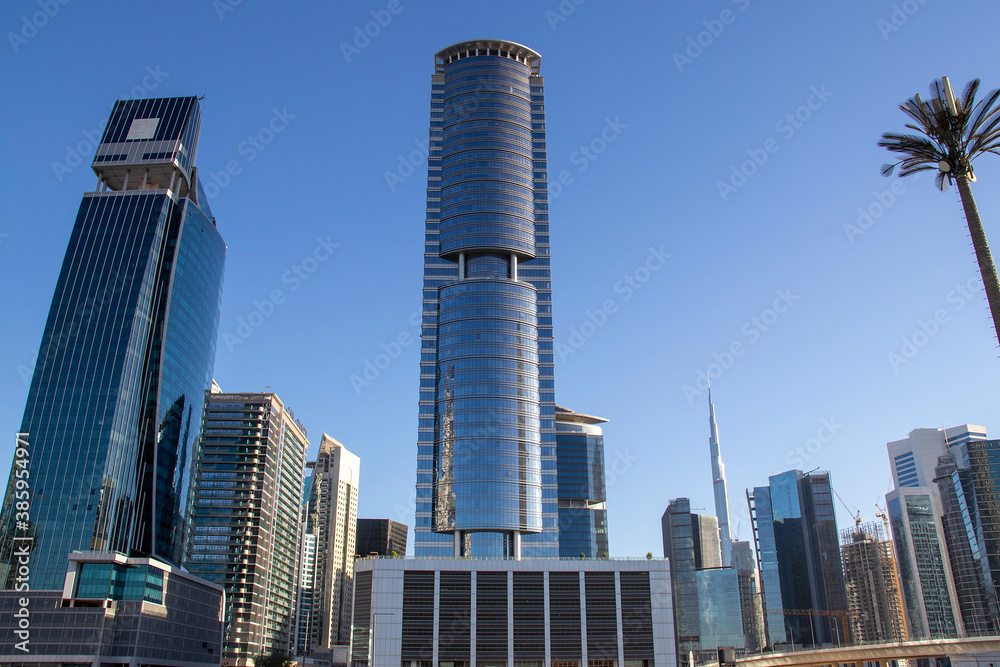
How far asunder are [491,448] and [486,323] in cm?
2565

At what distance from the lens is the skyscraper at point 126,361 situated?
150625 millimetres

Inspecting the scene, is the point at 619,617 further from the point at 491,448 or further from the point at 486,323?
the point at 486,323

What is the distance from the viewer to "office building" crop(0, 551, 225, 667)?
12600cm

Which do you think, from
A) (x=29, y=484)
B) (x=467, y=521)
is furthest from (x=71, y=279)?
(x=467, y=521)

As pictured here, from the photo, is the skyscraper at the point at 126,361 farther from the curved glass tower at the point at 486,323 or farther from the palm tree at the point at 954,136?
the palm tree at the point at 954,136

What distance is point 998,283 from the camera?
40375mm

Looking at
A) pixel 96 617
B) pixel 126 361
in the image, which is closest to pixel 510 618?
pixel 96 617

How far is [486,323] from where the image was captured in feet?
536

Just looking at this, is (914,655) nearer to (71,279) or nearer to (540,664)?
(540,664)

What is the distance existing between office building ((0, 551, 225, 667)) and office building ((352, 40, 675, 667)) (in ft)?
122

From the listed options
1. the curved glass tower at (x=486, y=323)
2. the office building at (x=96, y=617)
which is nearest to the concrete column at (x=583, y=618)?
the curved glass tower at (x=486, y=323)

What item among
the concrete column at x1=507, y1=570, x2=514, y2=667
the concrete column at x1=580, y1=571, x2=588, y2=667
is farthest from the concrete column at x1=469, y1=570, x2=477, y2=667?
the concrete column at x1=580, y1=571, x2=588, y2=667

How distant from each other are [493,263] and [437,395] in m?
31.4

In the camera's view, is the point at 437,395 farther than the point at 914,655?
Yes
